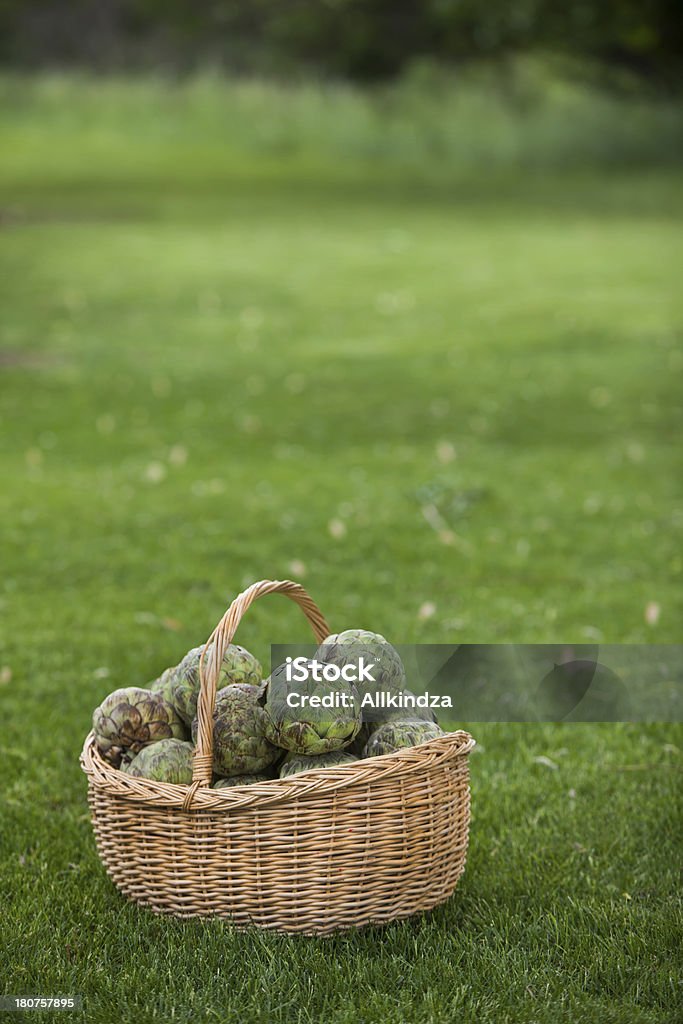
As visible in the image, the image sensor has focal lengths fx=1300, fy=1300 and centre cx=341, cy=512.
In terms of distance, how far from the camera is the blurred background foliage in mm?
27000

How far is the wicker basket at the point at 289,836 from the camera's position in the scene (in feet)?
9.59

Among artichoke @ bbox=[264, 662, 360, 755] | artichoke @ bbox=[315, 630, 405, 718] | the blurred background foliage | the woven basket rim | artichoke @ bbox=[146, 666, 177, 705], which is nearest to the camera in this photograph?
the woven basket rim

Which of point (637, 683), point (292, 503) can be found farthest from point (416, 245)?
point (637, 683)

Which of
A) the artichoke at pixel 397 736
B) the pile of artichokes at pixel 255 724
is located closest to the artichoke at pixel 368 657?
the pile of artichokes at pixel 255 724

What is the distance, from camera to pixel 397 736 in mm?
3100

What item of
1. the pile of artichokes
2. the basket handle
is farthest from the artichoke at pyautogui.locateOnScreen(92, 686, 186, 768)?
the basket handle

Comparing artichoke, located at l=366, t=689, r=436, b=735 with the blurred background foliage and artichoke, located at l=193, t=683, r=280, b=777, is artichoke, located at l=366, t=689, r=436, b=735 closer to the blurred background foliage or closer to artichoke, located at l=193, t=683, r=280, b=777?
artichoke, located at l=193, t=683, r=280, b=777

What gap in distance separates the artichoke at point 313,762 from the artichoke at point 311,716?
19 millimetres

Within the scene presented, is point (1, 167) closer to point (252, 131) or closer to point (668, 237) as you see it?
point (252, 131)

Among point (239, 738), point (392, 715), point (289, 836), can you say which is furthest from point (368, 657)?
point (289, 836)

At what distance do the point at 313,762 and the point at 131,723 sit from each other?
0.50m

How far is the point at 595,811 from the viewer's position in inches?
148

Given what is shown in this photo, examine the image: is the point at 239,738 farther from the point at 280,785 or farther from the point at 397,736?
the point at 397,736

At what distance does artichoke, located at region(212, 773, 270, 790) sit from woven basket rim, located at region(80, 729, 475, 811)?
64 millimetres
